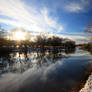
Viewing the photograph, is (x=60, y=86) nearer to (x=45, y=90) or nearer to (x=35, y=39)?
(x=45, y=90)

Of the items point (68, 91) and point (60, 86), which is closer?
point (68, 91)

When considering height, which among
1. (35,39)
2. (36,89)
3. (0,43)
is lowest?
(36,89)

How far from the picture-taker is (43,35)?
64.1 m

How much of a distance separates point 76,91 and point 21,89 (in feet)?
12.9

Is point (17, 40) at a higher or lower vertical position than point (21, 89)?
higher

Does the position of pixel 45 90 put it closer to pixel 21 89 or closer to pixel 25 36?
pixel 21 89

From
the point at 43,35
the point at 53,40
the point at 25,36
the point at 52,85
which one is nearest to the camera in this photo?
the point at 52,85

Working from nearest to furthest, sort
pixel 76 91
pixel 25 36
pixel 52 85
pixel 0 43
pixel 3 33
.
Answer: pixel 76 91, pixel 52 85, pixel 0 43, pixel 3 33, pixel 25 36

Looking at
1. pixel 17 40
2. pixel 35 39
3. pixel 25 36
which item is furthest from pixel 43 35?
pixel 17 40

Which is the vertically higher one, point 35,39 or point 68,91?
point 35,39

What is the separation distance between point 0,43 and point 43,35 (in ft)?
136

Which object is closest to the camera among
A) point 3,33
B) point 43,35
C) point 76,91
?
point 76,91

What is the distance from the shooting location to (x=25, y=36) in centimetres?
5025

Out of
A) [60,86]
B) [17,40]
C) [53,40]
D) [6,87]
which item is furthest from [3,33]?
[53,40]
